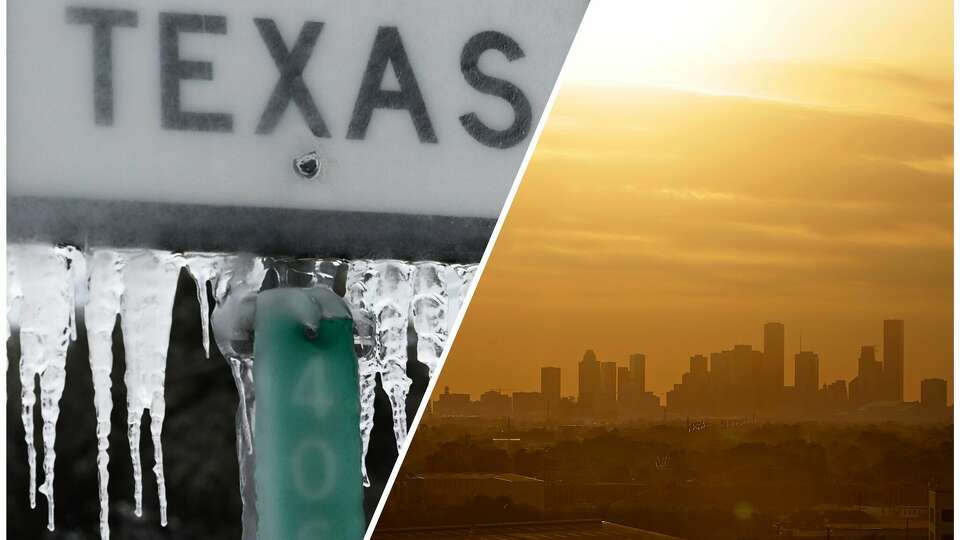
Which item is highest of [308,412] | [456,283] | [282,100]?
[282,100]

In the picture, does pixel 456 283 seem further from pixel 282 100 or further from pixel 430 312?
pixel 282 100

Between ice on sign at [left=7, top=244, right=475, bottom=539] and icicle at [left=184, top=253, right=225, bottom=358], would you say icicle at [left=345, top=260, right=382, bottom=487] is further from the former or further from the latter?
icicle at [left=184, top=253, right=225, bottom=358]

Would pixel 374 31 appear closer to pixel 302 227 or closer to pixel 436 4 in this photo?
pixel 436 4

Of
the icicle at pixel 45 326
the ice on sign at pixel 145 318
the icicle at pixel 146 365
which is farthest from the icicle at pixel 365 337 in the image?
the icicle at pixel 45 326

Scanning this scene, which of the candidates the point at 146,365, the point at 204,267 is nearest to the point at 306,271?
the point at 204,267

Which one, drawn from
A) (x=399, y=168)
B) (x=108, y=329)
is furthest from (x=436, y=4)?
(x=108, y=329)

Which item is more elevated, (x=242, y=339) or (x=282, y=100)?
(x=282, y=100)
